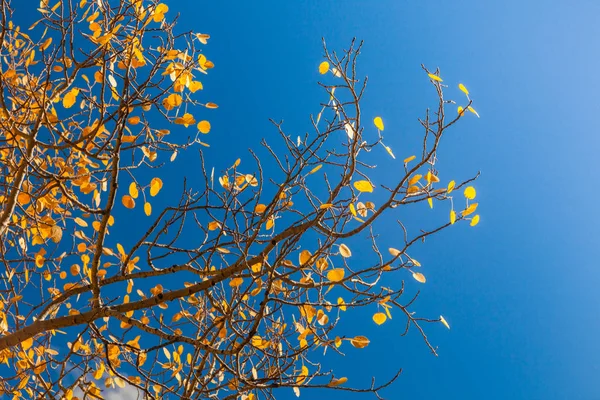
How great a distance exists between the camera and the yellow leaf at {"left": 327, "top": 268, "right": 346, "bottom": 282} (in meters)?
2.39

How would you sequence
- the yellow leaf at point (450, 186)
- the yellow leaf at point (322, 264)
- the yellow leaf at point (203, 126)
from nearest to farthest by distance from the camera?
the yellow leaf at point (450, 186)
the yellow leaf at point (322, 264)
the yellow leaf at point (203, 126)

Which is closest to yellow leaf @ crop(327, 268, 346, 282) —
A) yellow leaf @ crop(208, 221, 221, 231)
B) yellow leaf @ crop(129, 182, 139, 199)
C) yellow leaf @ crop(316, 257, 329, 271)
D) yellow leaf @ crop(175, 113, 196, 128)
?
Result: yellow leaf @ crop(316, 257, 329, 271)

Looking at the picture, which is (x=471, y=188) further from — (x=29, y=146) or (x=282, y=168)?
(x=29, y=146)

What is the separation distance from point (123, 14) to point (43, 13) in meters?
0.71

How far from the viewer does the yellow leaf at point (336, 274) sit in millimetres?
2391

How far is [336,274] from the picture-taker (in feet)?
7.87

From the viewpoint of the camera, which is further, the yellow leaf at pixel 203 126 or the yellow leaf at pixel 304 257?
the yellow leaf at pixel 203 126

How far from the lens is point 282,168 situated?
2648mm

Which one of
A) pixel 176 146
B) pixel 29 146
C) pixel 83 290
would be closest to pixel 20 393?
pixel 83 290

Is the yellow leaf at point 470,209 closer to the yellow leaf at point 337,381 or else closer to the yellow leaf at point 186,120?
the yellow leaf at point 337,381

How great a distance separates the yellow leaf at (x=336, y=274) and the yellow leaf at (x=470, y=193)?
0.64 meters

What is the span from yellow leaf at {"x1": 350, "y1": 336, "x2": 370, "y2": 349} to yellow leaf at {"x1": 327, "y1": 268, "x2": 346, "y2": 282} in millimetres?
353

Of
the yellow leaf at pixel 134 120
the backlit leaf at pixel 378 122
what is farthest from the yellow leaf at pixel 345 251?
the yellow leaf at pixel 134 120

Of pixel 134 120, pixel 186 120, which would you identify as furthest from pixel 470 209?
pixel 134 120
